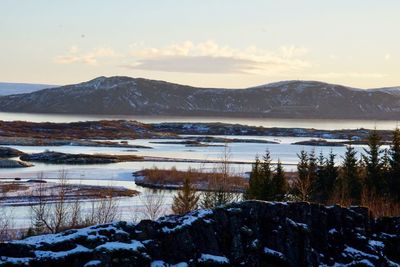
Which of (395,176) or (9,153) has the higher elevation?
(395,176)

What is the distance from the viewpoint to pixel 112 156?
10606cm

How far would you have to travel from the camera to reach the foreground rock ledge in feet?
51.6

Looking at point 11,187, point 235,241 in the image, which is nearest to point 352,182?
point 235,241

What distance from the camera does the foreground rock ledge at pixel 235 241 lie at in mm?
15734

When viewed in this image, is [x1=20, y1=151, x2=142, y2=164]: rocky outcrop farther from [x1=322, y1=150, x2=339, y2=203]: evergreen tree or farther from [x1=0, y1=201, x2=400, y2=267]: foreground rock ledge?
[x1=0, y1=201, x2=400, y2=267]: foreground rock ledge

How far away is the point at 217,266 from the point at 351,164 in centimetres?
3322

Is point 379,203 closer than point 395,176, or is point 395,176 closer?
point 379,203

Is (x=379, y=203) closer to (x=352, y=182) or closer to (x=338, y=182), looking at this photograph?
(x=352, y=182)

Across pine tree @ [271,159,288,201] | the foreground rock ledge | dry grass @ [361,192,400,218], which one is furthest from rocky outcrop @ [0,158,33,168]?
the foreground rock ledge

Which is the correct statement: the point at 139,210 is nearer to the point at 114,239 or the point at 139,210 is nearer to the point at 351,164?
the point at 351,164

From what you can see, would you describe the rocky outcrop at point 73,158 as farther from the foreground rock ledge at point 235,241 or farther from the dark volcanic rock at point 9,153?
the foreground rock ledge at point 235,241

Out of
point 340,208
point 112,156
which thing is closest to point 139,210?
point 340,208

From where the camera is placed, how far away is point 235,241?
59.5 ft

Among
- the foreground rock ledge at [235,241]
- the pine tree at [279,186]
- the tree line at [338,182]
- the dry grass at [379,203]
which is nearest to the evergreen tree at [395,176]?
the tree line at [338,182]
